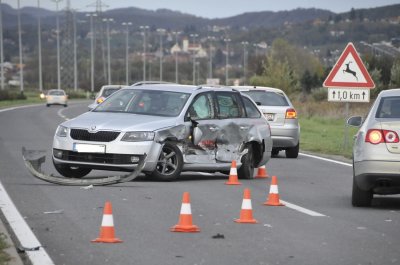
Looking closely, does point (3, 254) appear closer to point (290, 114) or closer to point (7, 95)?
point (290, 114)

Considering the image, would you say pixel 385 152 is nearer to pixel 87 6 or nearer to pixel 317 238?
pixel 317 238

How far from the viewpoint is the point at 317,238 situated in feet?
36.3

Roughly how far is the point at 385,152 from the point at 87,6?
11295 centimetres

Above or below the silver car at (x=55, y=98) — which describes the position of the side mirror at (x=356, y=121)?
above

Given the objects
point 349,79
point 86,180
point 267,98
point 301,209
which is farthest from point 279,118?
point 301,209

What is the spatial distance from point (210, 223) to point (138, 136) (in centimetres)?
491

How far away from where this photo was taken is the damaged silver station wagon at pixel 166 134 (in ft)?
55.1

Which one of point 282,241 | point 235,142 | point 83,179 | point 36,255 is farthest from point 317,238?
point 235,142

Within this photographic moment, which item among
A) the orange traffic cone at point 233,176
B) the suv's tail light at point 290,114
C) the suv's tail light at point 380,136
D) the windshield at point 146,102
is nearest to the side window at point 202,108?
the windshield at point 146,102

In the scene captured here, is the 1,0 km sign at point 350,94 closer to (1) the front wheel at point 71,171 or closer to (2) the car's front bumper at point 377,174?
(1) the front wheel at point 71,171

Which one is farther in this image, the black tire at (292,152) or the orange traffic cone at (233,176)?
the black tire at (292,152)

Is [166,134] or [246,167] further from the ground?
[166,134]

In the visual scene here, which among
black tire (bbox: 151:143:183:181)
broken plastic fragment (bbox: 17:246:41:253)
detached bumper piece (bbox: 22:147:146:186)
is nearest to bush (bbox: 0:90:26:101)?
black tire (bbox: 151:143:183:181)

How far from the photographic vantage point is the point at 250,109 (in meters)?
19.8
